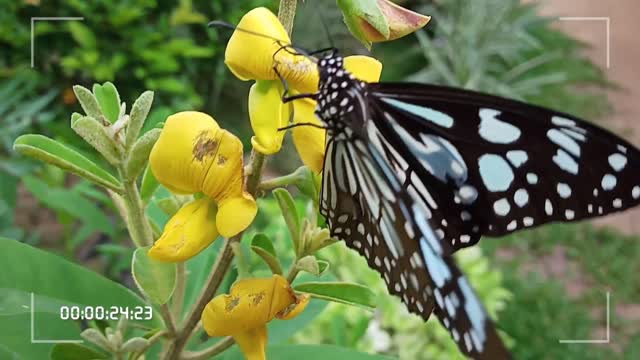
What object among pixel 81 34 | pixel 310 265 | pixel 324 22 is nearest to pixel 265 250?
pixel 310 265

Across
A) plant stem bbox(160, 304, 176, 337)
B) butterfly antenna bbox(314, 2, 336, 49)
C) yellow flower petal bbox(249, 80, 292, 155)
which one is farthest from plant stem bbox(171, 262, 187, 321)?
butterfly antenna bbox(314, 2, 336, 49)

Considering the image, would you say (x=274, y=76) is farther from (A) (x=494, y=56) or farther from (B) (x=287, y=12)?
(A) (x=494, y=56)

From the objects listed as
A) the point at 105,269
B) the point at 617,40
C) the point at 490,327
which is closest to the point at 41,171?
the point at 105,269

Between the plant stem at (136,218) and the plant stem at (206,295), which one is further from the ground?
the plant stem at (136,218)

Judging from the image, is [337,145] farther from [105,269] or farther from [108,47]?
[105,269]

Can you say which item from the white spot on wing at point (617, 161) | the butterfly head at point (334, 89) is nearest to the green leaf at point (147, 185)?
the butterfly head at point (334, 89)

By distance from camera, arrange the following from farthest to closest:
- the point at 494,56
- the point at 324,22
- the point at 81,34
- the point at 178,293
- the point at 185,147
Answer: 1. the point at 494,56
2. the point at 81,34
3. the point at 324,22
4. the point at 178,293
5. the point at 185,147

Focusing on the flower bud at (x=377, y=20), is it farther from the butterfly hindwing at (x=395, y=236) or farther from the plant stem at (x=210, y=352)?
the plant stem at (x=210, y=352)
